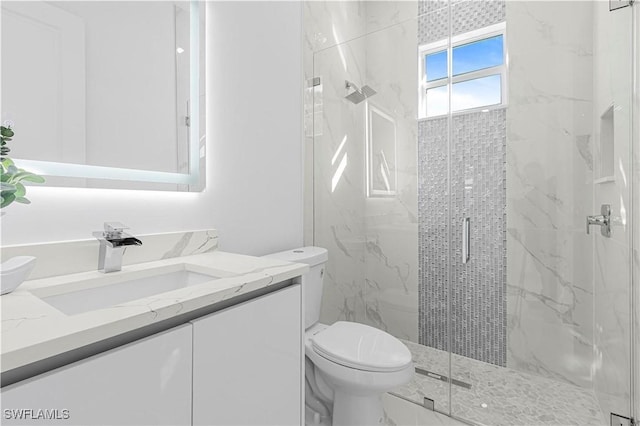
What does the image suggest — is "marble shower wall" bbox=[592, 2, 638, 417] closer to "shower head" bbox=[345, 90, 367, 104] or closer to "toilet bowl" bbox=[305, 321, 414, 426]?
"toilet bowl" bbox=[305, 321, 414, 426]

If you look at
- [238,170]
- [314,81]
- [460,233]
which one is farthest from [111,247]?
[460,233]

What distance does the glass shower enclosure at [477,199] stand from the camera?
1.74 m

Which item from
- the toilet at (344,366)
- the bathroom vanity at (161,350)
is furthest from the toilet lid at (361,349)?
the bathroom vanity at (161,350)

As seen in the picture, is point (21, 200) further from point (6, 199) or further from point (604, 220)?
point (604, 220)

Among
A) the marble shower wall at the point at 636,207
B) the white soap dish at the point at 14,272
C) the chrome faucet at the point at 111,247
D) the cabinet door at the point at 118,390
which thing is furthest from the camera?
the marble shower wall at the point at 636,207

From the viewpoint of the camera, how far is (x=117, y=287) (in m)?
0.97

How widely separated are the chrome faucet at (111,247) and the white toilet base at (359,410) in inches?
40.0

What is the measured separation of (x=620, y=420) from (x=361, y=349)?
40.5 inches

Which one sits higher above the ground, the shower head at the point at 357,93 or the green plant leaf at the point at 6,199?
the shower head at the point at 357,93

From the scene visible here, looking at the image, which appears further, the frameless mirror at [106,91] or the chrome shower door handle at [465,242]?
the chrome shower door handle at [465,242]

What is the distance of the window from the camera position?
1.88 meters

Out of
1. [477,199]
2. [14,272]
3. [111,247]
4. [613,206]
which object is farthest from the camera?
[477,199]

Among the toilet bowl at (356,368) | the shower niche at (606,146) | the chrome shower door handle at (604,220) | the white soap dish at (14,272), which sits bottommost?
the toilet bowl at (356,368)

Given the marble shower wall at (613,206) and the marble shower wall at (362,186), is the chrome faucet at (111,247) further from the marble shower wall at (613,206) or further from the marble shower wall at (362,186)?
the marble shower wall at (613,206)
